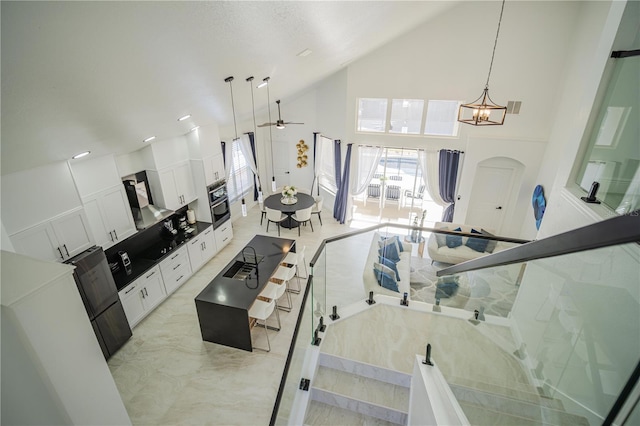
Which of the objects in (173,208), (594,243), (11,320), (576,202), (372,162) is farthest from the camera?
(372,162)

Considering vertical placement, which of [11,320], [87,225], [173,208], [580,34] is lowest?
[173,208]

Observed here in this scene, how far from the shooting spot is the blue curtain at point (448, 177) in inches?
281

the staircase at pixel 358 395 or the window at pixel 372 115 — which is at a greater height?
the window at pixel 372 115

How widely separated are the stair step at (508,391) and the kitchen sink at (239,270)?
3476mm

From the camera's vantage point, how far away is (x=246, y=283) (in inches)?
188

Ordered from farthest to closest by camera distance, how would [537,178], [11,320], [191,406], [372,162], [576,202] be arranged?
1. [372,162]
2. [537,178]
3. [191,406]
4. [576,202]
5. [11,320]

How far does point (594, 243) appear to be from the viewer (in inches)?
46.9

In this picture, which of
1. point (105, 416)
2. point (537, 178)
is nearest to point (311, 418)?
point (105, 416)

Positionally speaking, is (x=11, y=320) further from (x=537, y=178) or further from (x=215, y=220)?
(x=537, y=178)

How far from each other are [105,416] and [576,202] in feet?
13.2

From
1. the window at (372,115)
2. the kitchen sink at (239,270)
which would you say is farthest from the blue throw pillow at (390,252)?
the window at (372,115)

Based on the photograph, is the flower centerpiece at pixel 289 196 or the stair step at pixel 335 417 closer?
the stair step at pixel 335 417

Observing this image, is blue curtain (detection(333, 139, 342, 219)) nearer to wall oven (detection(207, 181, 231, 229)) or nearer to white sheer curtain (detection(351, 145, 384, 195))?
white sheer curtain (detection(351, 145, 384, 195))

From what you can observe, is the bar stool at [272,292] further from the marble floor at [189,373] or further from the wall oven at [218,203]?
the wall oven at [218,203]
